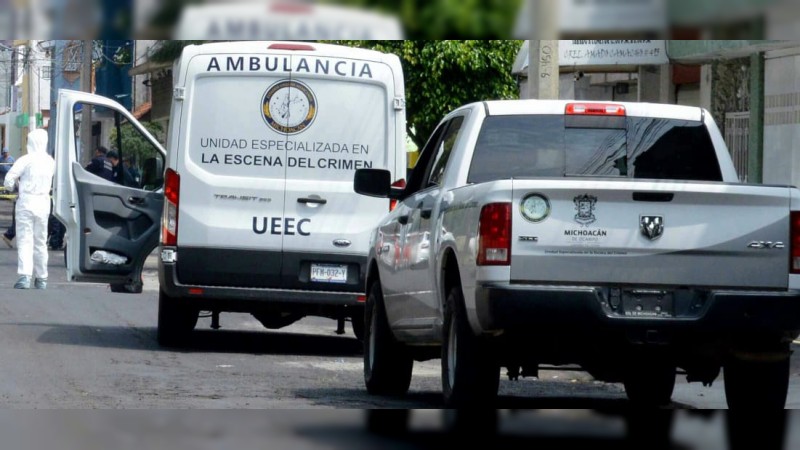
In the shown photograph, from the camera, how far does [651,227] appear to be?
6.49 m

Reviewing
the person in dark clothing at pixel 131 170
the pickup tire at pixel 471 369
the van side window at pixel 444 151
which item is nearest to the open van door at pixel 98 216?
the person in dark clothing at pixel 131 170

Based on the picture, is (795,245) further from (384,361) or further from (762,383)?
(384,361)

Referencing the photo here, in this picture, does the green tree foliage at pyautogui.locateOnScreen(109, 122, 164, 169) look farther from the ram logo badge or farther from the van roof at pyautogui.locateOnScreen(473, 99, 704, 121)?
the ram logo badge

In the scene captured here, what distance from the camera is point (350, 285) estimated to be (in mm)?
11719

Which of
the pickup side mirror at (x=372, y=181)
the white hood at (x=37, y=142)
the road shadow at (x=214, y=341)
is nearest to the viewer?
the pickup side mirror at (x=372, y=181)

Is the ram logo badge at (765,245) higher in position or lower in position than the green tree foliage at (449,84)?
lower

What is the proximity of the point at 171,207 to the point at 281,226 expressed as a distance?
900 millimetres

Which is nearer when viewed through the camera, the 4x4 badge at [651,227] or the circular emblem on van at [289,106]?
the 4x4 badge at [651,227]

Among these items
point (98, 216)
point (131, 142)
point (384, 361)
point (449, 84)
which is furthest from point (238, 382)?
point (449, 84)

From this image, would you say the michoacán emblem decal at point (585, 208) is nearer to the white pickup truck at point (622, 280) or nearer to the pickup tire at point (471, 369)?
the white pickup truck at point (622, 280)

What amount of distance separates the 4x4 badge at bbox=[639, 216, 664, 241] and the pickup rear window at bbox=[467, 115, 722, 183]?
4.02 ft

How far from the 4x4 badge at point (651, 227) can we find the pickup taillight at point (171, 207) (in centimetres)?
575

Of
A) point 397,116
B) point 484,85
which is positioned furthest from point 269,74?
point 484,85

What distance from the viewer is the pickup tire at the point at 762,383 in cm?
703
